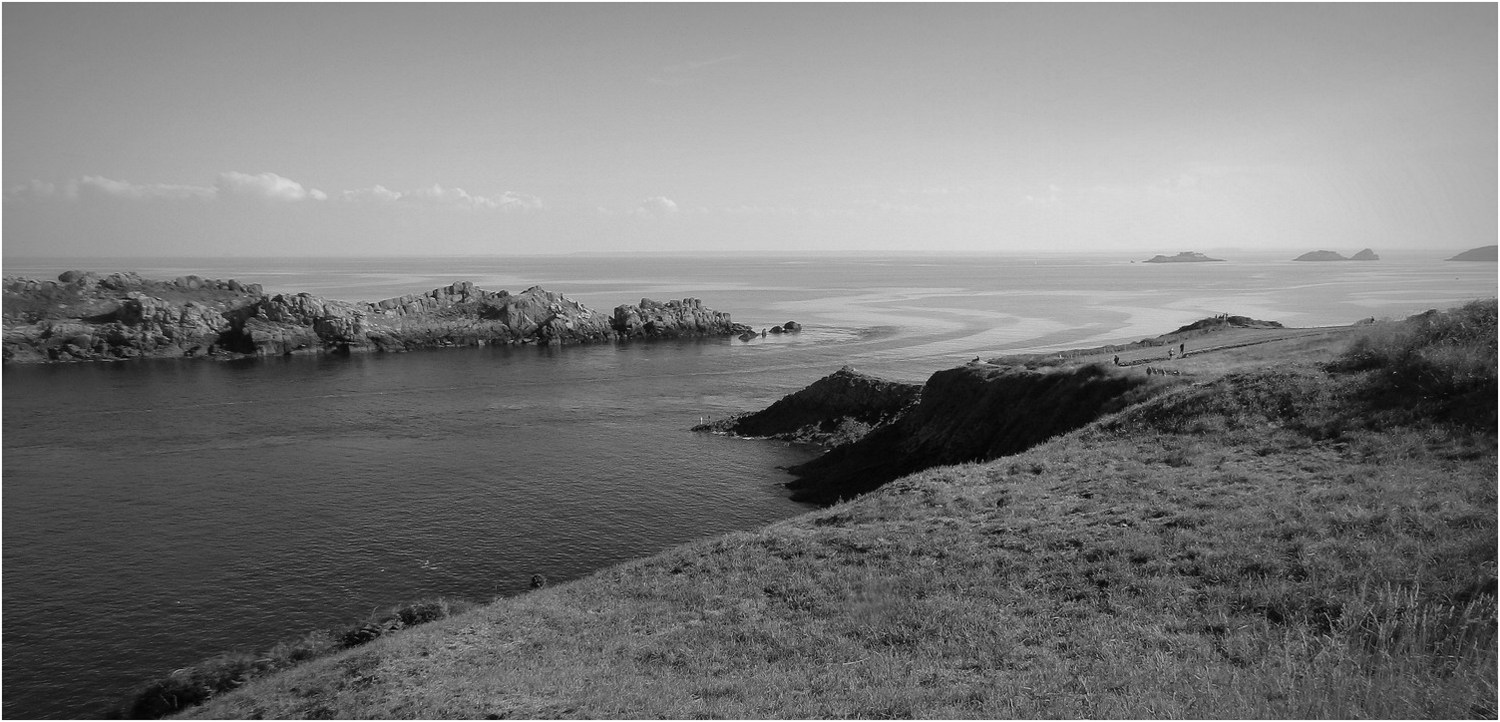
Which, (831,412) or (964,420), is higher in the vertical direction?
(964,420)

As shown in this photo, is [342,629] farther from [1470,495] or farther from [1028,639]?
[1470,495]

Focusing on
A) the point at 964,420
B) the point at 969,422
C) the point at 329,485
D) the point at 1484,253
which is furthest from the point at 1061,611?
the point at 1484,253

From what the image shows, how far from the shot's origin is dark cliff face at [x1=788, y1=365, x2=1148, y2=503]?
3788 centimetres

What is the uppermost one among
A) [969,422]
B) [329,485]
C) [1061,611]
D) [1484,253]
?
[1484,253]

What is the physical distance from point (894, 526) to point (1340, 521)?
10580 mm

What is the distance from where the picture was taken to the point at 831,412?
60.7 metres

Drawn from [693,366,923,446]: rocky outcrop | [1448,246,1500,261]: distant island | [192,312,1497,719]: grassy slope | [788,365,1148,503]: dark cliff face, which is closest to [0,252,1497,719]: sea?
[693,366,923,446]: rocky outcrop

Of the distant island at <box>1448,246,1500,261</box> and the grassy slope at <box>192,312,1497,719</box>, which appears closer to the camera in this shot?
the grassy slope at <box>192,312,1497,719</box>

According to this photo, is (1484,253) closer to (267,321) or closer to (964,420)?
(964,420)

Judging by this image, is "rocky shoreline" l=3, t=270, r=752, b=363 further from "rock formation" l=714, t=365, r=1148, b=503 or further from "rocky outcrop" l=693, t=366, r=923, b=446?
"rock formation" l=714, t=365, r=1148, b=503

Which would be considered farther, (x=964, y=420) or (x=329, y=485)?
(x=329, y=485)

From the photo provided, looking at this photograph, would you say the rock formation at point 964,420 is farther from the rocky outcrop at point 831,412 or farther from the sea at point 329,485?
the sea at point 329,485

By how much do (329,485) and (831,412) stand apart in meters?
34.1

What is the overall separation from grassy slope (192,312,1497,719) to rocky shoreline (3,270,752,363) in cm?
9634
